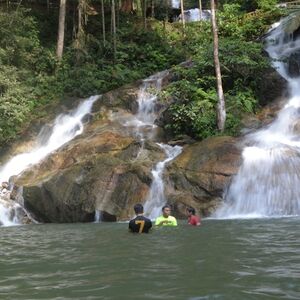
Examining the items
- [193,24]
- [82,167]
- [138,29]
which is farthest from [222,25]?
[82,167]

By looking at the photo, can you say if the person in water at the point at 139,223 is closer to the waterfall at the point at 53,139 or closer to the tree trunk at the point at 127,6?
the waterfall at the point at 53,139

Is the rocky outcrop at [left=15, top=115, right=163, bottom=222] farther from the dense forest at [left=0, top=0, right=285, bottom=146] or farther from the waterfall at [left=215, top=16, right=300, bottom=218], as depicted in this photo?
the dense forest at [left=0, top=0, right=285, bottom=146]

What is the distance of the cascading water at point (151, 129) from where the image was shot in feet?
53.6

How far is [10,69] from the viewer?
2364 centimetres

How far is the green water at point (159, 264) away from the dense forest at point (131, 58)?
31.2 ft

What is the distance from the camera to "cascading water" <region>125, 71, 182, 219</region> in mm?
16328

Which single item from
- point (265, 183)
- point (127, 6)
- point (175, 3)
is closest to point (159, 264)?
point (265, 183)

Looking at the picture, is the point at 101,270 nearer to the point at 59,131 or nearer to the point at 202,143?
the point at 202,143

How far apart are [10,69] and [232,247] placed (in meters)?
17.3

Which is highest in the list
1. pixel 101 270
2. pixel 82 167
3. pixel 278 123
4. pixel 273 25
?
pixel 273 25

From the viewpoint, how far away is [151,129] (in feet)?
71.2

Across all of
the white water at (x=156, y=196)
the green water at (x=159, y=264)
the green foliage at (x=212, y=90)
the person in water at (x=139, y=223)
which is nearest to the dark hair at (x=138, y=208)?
the person in water at (x=139, y=223)

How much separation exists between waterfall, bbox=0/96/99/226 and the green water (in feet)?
29.6

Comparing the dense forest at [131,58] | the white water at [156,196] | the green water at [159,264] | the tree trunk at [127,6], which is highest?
the tree trunk at [127,6]
